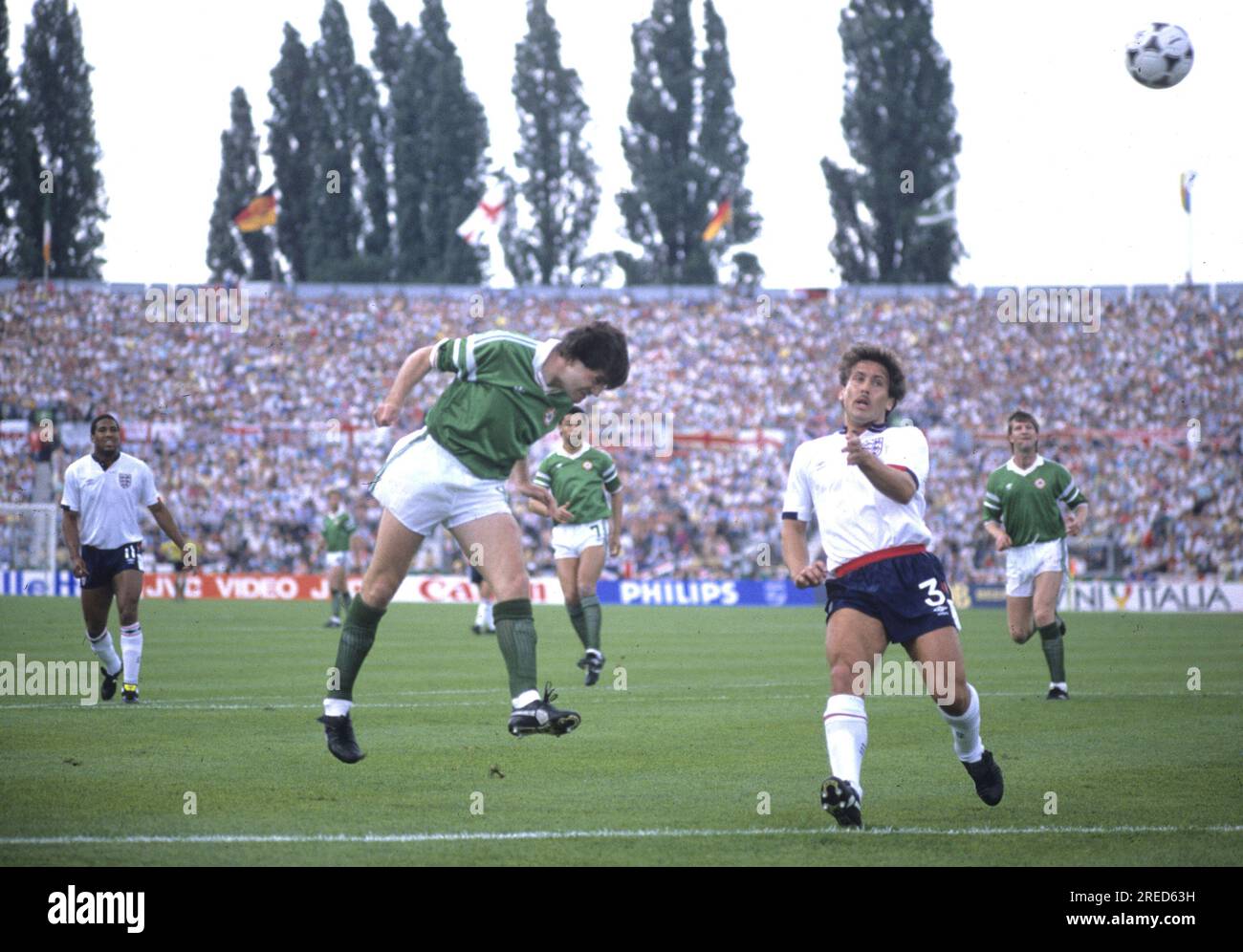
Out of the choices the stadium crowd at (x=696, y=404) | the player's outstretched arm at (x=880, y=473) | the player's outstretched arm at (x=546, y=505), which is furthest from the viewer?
the stadium crowd at (x=696, y=404)

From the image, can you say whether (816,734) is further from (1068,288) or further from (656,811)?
(1068,288)

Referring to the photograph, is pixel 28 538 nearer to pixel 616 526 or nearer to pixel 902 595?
pixel 616 526

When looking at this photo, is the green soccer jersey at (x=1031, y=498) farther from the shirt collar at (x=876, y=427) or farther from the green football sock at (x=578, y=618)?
the shirt collar at (x=876, y=427)

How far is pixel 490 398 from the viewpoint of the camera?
870cm

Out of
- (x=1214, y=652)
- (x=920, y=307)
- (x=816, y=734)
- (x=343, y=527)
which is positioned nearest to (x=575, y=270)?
(x=920, y=307)

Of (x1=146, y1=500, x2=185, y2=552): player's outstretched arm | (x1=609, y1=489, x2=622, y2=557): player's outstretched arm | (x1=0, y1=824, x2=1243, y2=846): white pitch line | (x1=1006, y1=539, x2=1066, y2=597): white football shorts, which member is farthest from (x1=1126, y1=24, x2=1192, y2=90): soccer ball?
(x1=0, y1=824, x2=1243, y2=846): white pitch line

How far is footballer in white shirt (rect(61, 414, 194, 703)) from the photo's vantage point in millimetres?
13922

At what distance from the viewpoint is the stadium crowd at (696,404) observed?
138ft

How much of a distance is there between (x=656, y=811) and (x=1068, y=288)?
46.5 m

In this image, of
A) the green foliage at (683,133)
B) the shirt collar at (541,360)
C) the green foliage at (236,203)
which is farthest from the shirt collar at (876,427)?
the green foliage at (236,203)

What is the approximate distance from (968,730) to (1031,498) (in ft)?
26.3

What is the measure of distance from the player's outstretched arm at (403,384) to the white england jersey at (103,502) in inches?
239

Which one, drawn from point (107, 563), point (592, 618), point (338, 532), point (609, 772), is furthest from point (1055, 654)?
point (338, 532)

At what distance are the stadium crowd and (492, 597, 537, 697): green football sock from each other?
3062cm
